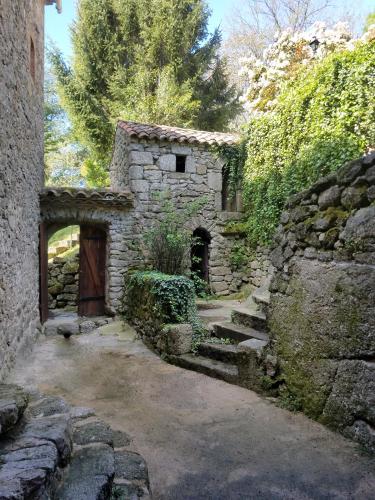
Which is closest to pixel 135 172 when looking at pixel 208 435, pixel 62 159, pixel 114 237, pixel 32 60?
pixel 114 237

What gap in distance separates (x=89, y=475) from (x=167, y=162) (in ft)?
25.1

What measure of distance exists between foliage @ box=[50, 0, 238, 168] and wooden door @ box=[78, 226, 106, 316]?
21.0 ft

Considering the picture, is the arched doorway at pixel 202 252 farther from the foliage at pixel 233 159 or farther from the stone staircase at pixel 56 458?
the stone staircase at pixel 56 458

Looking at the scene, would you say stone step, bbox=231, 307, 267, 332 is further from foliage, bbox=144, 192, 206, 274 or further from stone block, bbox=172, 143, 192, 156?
stone block, bbox=172, 143, 192, 156

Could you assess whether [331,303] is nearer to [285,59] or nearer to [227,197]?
[227,197]

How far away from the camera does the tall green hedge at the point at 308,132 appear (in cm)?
605

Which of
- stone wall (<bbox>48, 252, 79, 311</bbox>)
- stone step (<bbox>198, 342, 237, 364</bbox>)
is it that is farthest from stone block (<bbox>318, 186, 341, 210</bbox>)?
stone wall (<bbox>48, 252, 79, 311</bbox>)

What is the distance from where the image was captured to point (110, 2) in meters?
14.2

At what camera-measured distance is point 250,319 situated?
5.24 metres

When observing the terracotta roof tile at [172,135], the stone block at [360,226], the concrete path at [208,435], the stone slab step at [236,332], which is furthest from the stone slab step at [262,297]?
the terracotta roof tile at [172,135]

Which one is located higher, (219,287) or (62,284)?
(219,287)

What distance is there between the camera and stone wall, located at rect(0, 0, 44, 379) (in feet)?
13.3

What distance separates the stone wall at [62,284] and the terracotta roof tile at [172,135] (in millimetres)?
4142

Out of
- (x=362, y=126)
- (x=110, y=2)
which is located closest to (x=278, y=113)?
(x=362, y=126)
